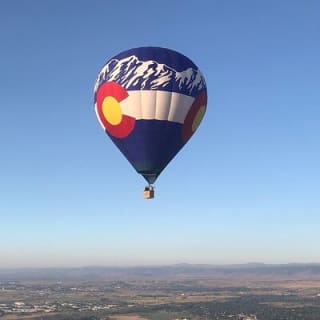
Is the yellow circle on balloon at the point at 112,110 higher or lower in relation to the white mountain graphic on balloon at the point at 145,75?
lower

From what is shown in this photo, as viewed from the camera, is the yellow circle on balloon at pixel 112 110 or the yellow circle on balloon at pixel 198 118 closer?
the yellow circle on balloon at pixel 112 110

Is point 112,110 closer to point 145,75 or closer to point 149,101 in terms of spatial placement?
point 149,101

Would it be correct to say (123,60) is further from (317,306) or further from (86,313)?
(317,306)

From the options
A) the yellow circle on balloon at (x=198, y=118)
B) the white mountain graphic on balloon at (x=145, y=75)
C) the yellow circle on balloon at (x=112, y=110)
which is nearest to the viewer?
the white mountain graphic on balloon at (x=145, y=75)

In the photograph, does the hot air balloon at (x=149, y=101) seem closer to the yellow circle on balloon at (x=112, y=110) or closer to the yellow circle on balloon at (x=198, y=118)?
the yellow circle on balloon at (x=112, y=110)

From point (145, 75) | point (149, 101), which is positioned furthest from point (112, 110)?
point (145, 75)

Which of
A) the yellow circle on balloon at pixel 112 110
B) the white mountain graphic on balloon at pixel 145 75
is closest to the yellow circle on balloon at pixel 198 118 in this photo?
the white mountain graphic on balloon at pixel 145 75

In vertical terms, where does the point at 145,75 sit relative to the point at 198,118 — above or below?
above
